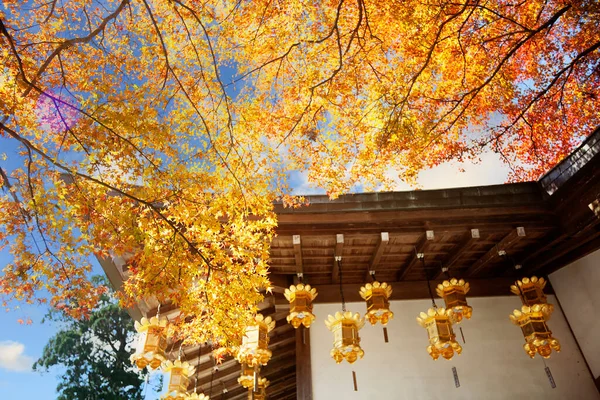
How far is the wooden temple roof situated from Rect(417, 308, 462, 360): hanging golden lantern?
1158 mm

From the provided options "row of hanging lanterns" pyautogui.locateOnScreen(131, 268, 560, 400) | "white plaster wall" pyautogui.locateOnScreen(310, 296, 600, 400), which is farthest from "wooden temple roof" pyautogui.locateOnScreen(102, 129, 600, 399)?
"row of hanging lanterns" pyautogui.locateOnScreen(131, 268, 560, 400)

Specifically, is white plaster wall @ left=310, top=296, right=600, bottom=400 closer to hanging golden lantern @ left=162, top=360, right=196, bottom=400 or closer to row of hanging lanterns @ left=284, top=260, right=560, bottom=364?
row of hanging lanterns @ left=284, top=260, right=560, bottom=364

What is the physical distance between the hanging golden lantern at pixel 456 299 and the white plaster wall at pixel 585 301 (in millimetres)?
2488

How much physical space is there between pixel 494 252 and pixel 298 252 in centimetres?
355

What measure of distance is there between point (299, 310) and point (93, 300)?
2.94 m

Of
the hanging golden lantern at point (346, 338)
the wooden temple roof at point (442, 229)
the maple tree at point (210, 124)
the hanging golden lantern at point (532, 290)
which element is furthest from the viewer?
the hanging golden lantern at point (532, 290)

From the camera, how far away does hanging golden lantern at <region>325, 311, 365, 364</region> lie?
6039mm

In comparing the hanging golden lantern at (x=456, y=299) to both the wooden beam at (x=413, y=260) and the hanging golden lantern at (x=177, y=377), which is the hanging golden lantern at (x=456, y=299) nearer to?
the wooden beam at (x=413, y=260)

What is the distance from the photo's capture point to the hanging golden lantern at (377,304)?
6270 mm

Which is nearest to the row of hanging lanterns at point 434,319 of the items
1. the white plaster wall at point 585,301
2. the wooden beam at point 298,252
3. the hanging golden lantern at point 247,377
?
the wooden beam at point 298,252

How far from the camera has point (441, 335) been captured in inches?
245

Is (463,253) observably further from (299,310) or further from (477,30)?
(477,30)

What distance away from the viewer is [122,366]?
21.7 m

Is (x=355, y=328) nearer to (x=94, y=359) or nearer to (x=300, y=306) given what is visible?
(x=300, y=306)
